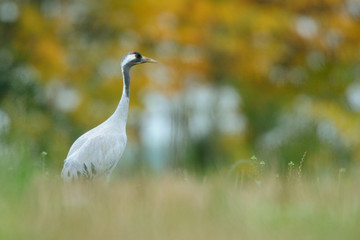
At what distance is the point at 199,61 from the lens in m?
14.7

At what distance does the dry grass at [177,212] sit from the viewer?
3.15m

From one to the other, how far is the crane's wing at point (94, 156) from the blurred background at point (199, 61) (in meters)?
7.54

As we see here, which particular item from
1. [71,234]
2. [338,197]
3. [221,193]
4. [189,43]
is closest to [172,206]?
[221,193]

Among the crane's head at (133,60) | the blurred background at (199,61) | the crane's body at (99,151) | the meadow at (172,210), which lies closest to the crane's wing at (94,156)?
the crane's body at (99,151)

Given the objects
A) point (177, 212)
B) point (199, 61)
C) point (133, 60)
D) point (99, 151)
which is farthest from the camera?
point (199, 61)

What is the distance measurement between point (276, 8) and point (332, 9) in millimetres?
1337

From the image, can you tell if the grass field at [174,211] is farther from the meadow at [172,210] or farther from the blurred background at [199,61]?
the blurred background at [199,61]

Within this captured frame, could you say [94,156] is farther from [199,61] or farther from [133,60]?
[199,61]

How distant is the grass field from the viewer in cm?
315

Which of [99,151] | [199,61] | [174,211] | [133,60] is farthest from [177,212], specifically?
[199,61]

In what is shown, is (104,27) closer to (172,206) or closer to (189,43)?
(189,43)

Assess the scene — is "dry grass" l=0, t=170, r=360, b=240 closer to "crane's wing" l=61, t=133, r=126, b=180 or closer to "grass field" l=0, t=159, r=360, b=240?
"grass field" l=0, t=159, r=360, b=240

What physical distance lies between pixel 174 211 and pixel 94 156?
2.26 m

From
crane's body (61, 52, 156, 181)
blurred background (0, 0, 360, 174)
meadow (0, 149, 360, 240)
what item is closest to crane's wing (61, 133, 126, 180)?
crane's body (61, 52, 156, 181)
